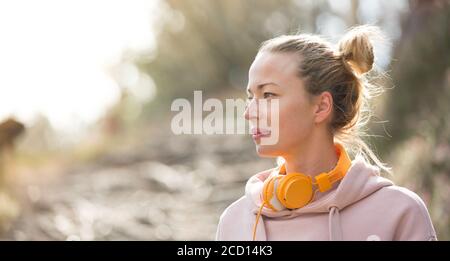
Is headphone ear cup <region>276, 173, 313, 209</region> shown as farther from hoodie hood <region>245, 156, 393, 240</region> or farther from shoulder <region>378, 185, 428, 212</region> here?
shoulder <region>378, 185, 428, 212</region>

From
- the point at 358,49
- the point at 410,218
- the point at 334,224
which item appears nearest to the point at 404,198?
the point at 410,218

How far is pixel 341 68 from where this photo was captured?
1962 millimetres

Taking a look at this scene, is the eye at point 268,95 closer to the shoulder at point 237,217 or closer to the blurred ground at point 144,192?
the shoulder at point 237,217

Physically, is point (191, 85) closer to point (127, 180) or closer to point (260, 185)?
point (127, 180)

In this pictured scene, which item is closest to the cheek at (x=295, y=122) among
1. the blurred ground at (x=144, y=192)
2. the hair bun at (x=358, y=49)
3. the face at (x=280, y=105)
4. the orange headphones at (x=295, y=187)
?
the face at (x=280, y=105)

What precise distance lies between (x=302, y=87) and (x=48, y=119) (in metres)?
8.88

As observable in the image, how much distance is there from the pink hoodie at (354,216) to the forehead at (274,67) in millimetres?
295

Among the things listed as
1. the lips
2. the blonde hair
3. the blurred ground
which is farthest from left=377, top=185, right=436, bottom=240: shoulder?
the blurred ground

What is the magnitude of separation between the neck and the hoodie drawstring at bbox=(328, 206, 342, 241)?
0.15 meters

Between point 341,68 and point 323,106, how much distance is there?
0.43 feet

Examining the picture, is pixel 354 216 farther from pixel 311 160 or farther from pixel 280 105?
pixel 280 105

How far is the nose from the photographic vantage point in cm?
182

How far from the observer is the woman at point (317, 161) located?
1740 millimetres
